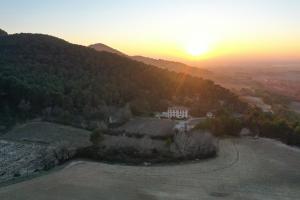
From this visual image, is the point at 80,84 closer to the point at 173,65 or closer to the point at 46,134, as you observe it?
the point at 46,134

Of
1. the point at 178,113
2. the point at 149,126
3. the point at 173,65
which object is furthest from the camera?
the point at 173,65

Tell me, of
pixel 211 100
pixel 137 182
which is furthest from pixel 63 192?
pixel 211 100

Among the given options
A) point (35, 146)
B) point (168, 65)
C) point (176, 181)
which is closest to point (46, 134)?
point (35, 146)

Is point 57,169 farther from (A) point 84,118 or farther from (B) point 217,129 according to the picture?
(A) point 84,118

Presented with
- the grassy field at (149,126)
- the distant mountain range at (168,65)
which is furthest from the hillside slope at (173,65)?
the grassy field at (149,126)

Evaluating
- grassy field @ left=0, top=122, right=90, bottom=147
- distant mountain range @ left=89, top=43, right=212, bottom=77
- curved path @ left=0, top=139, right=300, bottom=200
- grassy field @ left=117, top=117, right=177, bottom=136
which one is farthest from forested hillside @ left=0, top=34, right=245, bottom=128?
distant mountain range @ left=89, top=43, right=212, bottom=77

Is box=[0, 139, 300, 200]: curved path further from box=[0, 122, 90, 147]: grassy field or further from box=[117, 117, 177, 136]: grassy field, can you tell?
box=[0, 122, 90, 147]: grassy field

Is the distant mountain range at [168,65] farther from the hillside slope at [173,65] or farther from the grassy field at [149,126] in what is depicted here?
the grassy field at [149,126]
